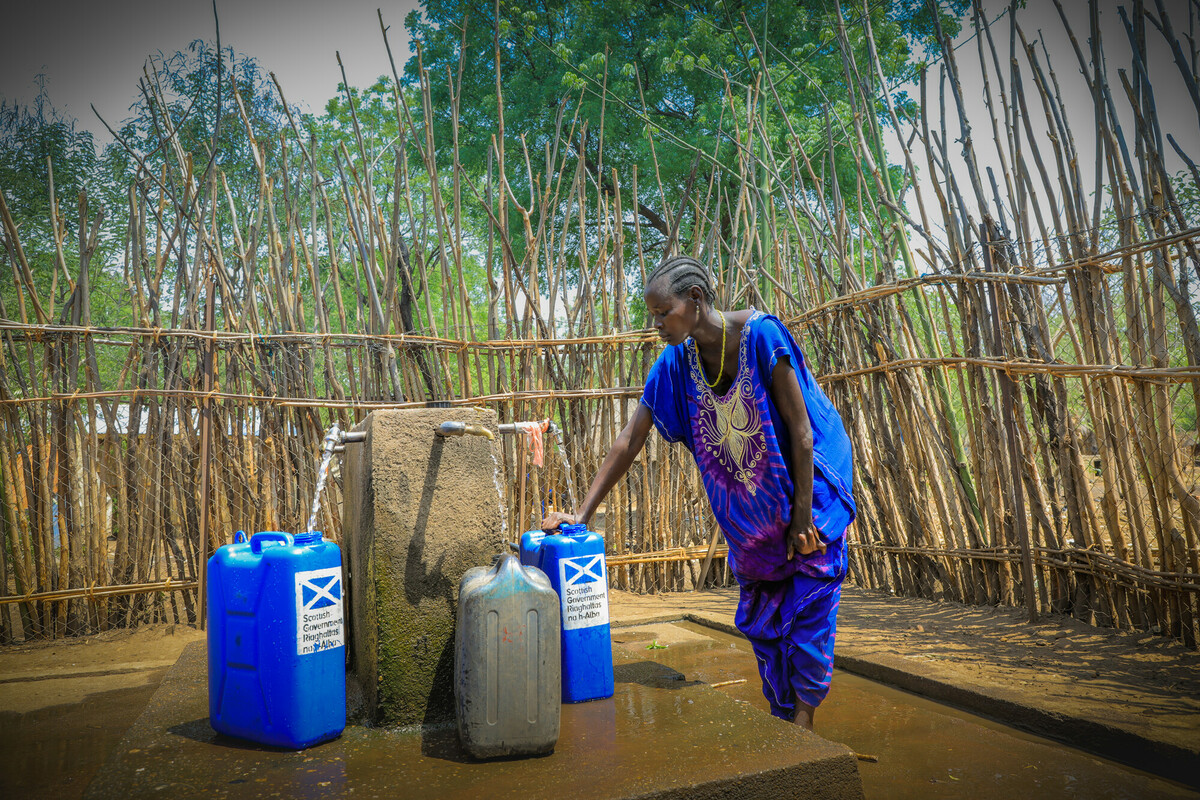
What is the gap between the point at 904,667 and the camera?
287 cm

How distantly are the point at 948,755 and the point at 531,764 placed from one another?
1.24 meters

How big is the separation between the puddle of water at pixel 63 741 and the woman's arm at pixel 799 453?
2.10 metres

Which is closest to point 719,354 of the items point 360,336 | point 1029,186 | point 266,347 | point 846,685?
point 846,685

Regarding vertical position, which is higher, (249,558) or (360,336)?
(360,336)

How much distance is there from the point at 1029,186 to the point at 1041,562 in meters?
1.79

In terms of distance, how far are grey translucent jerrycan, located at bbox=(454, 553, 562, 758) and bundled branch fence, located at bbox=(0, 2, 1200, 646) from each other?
2380mm

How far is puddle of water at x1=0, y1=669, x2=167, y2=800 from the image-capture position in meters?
2.14

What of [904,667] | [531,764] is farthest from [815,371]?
[531,764]

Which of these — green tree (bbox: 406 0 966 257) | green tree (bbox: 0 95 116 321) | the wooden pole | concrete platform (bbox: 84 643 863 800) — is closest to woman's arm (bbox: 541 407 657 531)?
concrete platform (bbox: 84 643 863 800)

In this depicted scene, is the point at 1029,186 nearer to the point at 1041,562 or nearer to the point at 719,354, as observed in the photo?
the point at 1041,562

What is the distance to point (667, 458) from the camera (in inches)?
200

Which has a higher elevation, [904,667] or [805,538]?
[805,538]

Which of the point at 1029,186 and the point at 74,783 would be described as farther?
the point at 1029,186

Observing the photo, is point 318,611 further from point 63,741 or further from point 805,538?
point 63,741
